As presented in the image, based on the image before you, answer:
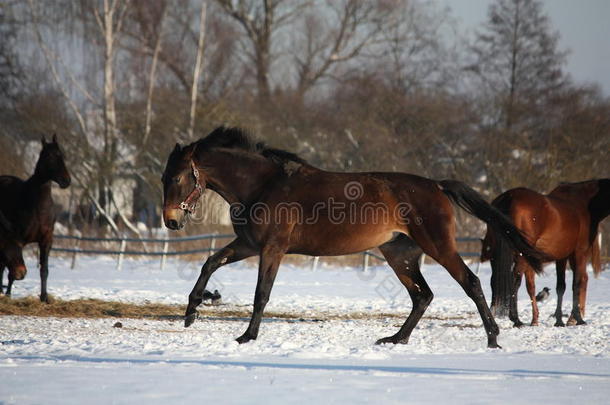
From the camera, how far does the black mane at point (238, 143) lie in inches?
315

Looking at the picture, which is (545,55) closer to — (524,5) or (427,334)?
(524,5)

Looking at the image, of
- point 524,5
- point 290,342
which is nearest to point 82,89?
point 524,5

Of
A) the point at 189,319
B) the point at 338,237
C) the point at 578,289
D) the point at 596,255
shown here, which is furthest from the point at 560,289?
the point at 189,319

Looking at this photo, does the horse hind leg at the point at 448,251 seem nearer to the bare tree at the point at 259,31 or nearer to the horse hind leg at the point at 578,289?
the horse hind leg at the point at 578,289

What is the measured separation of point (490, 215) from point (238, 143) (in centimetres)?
268

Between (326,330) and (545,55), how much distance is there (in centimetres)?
2371

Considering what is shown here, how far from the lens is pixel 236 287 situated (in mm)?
14578

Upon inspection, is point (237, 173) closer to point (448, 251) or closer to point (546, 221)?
point (448, 251)

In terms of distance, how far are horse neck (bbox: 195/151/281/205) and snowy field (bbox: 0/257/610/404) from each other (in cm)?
142

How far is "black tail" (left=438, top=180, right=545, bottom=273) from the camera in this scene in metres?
7.78

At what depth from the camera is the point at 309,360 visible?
5910 mm

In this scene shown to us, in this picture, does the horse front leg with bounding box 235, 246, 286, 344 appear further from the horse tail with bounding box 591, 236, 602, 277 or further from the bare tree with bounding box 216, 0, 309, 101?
the bare tree with bounding box 216, 0, 309, 101

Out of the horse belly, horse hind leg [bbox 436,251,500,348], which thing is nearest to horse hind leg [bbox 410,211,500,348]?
horse hind leg [bbox 436,251,500,348]

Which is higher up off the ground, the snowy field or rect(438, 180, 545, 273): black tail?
rect(438, 180, 545, 273): black tail
